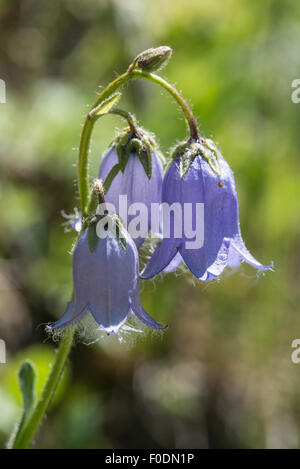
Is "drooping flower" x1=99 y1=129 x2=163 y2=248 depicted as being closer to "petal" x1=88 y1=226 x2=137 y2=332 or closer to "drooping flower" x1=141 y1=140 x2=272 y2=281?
"drooping flower" x1=141 y1=140 x2=272 y2=281

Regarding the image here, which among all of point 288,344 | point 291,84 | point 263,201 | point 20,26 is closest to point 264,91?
point 291,84

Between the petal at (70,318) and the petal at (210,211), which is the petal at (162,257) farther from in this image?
the petal at (70,318)

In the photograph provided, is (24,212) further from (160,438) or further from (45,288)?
(160,438)

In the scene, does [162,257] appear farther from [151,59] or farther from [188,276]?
[188,276]

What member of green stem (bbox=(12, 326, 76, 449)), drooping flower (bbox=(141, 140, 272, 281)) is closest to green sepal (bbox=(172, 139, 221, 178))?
drooping flower (bbox=(141, 140, 272, 281))

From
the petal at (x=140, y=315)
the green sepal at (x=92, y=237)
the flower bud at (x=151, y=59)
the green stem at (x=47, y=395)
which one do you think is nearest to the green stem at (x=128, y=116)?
the flower bud at (x=151, y=59)

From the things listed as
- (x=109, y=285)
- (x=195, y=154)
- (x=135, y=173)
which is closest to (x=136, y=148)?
(x=135, y=173)
